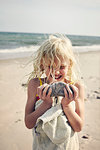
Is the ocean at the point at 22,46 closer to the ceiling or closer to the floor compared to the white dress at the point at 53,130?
closer to the ceiling

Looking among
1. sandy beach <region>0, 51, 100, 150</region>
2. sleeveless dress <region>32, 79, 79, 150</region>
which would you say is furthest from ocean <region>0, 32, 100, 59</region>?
sandy beach <region>0, 51, 100, 150</region>

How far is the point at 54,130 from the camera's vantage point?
1.75 metres

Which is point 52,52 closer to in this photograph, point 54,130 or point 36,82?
point 36,82

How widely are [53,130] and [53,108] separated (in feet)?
0.66

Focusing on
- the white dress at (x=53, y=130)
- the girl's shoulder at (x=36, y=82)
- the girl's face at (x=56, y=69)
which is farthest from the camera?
the girl's shoulder at (x=36, y=82)

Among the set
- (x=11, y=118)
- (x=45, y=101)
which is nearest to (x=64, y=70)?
(x=45, y=101)

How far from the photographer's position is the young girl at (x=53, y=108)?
1.73 metres

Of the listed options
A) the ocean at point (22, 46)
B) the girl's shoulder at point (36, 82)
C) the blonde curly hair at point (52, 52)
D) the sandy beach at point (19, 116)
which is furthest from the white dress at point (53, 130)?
the sandy beach at point (19, 116)

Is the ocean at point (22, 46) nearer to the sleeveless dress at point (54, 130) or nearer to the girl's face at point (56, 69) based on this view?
the girl's face at point (56, 69)

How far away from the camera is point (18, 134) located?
342cm

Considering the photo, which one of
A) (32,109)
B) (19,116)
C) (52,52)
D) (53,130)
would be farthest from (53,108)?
(19,116)

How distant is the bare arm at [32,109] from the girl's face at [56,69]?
0.69 feet

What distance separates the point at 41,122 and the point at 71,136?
376mm

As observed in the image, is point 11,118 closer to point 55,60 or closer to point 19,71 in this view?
point 55,60
